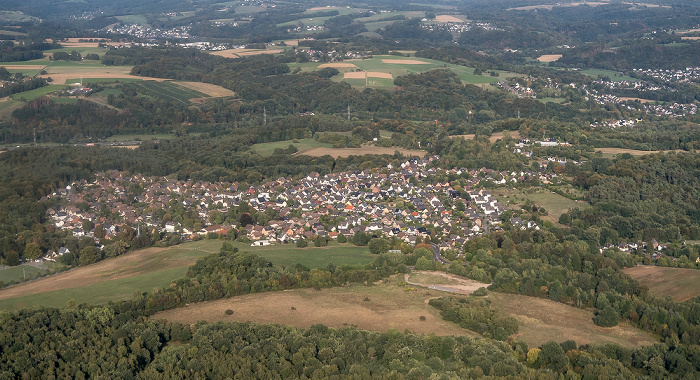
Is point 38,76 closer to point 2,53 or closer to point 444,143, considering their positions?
point 2,53

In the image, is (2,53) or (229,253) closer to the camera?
(229,253)

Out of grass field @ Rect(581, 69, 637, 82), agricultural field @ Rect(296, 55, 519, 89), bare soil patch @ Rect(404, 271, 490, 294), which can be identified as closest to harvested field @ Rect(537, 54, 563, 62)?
grass field @ Rect(581, 69, 637, 82)

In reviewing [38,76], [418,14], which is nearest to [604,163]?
[38,76]

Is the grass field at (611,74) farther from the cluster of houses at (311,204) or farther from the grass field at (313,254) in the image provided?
the grass field at (313,254)

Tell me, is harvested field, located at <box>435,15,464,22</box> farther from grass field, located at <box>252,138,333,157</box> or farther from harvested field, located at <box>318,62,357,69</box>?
grass field, located at <box>252,138,333,157</box>

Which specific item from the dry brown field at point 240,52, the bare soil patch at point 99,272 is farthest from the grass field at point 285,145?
the dry brown field at point 240,52
